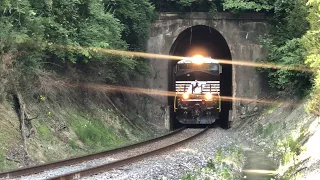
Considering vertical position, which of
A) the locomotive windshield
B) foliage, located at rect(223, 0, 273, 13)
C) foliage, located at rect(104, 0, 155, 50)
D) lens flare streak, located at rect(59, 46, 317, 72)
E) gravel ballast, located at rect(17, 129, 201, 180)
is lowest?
gravel ballast, located at rect(17, 129, 201, 180)

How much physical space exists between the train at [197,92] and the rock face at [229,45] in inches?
35.9

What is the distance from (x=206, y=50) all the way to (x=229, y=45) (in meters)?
8.99

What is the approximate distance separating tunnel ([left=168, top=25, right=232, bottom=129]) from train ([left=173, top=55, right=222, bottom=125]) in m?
0.90

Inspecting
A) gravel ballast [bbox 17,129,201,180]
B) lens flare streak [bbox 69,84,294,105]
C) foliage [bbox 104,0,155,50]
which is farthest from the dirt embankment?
foliage [bbox 104,0,155,50]

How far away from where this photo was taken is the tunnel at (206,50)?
94.6ft

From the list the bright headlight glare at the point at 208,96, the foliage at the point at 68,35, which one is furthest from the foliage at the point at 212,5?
the bright headlight glare at the point at 208,96

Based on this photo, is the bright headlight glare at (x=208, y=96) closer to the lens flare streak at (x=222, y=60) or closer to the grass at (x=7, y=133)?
the lens flare streak at (x=222, y=60)

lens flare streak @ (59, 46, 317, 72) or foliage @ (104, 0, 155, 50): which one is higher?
foliage @ (104, 0, 155, 50)

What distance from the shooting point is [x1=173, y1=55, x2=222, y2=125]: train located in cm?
2666

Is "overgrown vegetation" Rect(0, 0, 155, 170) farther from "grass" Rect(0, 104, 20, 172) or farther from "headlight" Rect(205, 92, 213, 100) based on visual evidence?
"headlight" Rect(205, 92, 213, 100)

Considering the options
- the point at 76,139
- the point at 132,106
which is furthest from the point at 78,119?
the point at 132,106

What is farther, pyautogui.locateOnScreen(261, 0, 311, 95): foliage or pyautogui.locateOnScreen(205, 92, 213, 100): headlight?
pyautogui.locateOnScreen(205, 92, 213, 100): headlight

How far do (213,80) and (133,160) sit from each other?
15.3 m

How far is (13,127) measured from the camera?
14242 millimetres
